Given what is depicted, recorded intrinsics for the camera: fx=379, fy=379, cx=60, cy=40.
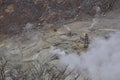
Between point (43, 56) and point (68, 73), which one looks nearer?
point (68, 73)

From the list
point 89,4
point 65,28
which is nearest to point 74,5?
point 89,4

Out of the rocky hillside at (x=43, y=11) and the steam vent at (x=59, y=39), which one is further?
the rocky hillside at (x=43, y=11)

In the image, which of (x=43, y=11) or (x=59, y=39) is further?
(x=43, y=11)

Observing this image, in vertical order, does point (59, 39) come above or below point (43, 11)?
below

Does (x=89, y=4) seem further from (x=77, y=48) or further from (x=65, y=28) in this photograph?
(x=77, y=48)

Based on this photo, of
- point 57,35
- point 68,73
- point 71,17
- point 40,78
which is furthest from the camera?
point 71,17

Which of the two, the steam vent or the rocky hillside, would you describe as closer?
the steam vent
